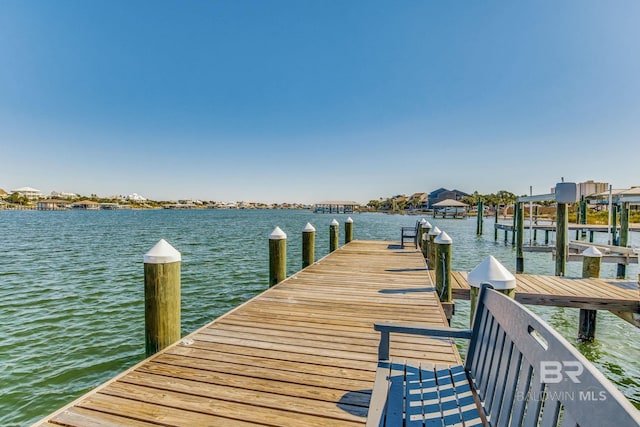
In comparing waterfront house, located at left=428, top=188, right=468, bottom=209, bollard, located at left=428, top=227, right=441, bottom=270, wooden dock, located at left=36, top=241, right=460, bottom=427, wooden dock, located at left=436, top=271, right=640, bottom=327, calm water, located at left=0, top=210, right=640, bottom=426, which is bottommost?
calm water, located at left=0, top=210, right=640, bottom=426

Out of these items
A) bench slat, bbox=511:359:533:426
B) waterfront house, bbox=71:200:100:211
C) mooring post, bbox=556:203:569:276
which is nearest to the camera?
bench slat, bbox=511:359:533:426

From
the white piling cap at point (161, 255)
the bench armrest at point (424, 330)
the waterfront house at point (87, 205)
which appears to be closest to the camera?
the bench armrest at point (424, 330)

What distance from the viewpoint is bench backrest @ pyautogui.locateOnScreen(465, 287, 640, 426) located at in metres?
0.85

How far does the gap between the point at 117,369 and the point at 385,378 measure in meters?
4.90

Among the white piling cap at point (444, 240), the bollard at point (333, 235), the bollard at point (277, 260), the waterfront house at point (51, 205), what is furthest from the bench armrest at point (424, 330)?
the waterfront house at point (51, 205)

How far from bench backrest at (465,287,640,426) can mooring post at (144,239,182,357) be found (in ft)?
9.07

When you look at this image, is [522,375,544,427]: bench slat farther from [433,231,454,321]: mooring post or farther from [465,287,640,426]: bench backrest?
[433,231,454,321]: mooring post

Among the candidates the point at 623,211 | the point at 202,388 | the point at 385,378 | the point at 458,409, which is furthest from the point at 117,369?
the point at 623,211

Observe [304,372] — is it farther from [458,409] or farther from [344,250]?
[344,250]

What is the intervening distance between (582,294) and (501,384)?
18.3 ft

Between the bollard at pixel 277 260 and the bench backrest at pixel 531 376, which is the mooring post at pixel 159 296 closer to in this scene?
the bench backrest at pixel 531 376

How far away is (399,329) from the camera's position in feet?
7.64

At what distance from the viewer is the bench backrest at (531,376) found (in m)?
0.85

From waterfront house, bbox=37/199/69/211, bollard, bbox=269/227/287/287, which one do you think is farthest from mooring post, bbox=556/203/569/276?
waterfront house, bbox=37/199/69/211
